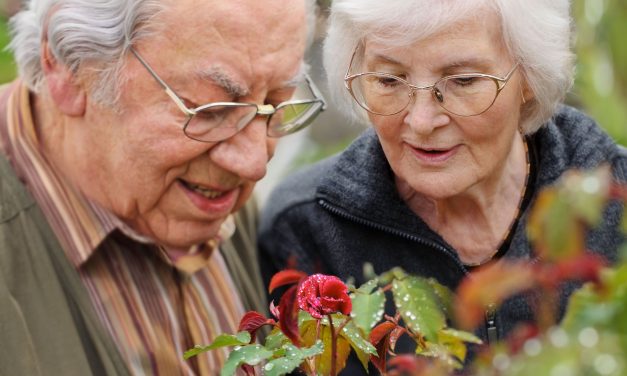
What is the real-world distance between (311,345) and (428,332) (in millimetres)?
245

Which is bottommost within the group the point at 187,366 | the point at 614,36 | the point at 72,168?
the point at 187,366

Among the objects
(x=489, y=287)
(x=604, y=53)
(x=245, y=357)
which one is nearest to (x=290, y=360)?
(x=245, y=357)

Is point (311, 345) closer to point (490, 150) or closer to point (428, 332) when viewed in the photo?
point (428, 332)

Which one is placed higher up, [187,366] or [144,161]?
[144,161]

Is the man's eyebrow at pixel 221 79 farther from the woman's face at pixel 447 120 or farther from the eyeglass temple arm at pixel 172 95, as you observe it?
the woman's face at pixel 447 120

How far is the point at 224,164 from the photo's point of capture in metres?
2.39

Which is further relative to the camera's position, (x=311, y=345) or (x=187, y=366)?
(x=187, y=366)

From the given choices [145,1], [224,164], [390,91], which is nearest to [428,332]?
[390,91]

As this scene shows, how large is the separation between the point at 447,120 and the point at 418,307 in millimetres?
905

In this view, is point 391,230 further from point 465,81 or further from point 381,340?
point 381,340

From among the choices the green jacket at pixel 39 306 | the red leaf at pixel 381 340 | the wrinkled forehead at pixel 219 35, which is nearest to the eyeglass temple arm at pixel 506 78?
the wrinkled forehead at pixel 219 35

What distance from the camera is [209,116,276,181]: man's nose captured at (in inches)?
93.9

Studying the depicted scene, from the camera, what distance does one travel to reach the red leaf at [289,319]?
5.02ft

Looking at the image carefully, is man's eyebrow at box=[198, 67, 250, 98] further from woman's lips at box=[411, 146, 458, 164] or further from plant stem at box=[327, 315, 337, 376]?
plant stem at box=[327, 315, 337, 376]
